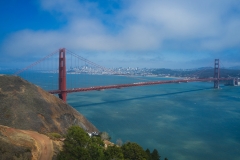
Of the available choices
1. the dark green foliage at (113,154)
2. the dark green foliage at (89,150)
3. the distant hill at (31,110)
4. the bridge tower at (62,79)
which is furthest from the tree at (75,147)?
the bridge tower at (62,79)

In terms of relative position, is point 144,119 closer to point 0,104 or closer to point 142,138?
point 142,138

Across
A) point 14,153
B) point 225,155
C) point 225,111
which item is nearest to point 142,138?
point 225,155

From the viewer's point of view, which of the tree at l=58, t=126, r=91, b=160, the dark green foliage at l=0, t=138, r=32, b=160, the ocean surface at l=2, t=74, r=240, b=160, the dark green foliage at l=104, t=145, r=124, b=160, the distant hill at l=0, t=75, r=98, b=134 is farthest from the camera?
the ocean surface at l=2, t=74, r=240, b=160

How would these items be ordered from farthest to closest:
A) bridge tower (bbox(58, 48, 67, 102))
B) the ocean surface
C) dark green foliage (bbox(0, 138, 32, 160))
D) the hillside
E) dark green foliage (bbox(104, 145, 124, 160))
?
bridge tower (bbox(58, 48, 67, 102)) < the ocean surface < dark green foliage (bbox(104, 145, 124, 160)) < the hillside < dark green foliage (bbox(0, 138, 32, 160))

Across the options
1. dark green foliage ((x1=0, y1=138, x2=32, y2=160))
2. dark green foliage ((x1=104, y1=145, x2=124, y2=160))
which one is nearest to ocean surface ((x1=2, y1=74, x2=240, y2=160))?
dark green foliage ((x1=104, y1=145, x2=124, y2=160))

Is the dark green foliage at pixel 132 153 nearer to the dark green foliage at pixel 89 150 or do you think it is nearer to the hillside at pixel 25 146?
the dark green foliage at pixel 89 150

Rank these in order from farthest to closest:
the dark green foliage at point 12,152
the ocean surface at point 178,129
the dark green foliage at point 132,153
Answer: the ocean surface at point 178,129 → the dark green foliage at point 132,153 → the dark green foliage at point 12,152

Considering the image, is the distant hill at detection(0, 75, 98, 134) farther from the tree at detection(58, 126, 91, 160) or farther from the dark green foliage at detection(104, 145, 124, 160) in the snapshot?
the dark green foliage at detection(104, 145, 124, 160)

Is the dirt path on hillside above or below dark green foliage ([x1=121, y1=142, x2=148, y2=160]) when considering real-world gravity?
above
